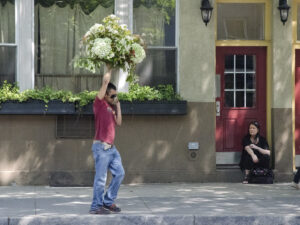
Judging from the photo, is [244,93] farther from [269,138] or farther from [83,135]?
[83,135]

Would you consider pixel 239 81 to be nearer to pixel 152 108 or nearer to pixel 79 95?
pixel 152 108

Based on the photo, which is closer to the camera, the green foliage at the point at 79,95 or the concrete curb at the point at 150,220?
the concrete curb at the point at 150,220

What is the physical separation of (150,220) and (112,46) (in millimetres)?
2367

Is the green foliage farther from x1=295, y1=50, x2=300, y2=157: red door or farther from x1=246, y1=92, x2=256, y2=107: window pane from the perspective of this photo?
x1=295, y1=50, x2=300, y2=157: red door

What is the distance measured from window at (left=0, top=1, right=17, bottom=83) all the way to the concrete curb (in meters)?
4.15

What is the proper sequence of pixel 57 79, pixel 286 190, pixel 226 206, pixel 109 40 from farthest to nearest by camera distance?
pixel 57 79, pixel 286 190, pixel 226 206, pixel 109 40

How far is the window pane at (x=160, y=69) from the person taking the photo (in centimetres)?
1278

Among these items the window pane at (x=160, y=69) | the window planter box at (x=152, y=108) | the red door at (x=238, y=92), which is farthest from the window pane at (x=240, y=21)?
the window planter box at (x=152, y=108)

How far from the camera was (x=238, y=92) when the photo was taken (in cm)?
1310

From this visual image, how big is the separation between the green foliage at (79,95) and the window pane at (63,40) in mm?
269

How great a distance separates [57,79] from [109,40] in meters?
3.53

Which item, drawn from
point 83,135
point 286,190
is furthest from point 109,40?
point 286,190

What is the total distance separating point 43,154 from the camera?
483 inches

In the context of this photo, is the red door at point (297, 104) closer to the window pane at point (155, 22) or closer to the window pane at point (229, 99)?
the window pane at point (229, 99)
